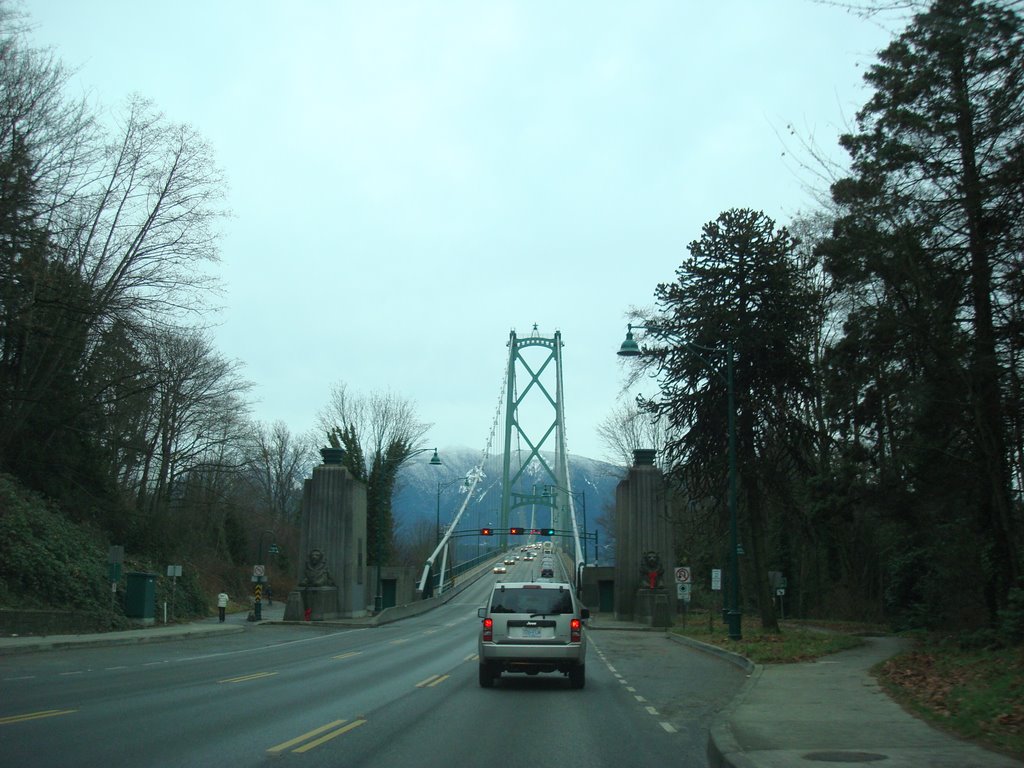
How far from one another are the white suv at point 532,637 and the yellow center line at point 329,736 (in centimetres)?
491

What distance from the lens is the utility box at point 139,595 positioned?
36031 mm

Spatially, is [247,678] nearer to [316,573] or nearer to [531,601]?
[531,601]

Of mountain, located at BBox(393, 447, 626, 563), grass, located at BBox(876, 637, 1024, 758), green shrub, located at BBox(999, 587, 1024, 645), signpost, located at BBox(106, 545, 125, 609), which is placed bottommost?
grass, located at BBox(876, 637, 1024, 758)

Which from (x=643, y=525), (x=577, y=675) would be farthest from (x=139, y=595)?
(x=643, y=525)

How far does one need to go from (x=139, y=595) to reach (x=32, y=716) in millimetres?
26139

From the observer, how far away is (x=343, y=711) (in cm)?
1277

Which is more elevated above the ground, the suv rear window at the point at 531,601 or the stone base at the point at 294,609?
the suv rear window at the point at 531,601

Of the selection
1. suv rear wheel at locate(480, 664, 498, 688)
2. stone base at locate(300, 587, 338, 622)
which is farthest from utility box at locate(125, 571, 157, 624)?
suv rear wheel at locate(480, 664, 498, 688)

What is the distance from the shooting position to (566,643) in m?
16.4

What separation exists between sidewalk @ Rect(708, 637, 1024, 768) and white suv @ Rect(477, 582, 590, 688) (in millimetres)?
3005

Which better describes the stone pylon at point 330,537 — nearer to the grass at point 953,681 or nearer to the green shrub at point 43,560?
the green shrub at point 43,560

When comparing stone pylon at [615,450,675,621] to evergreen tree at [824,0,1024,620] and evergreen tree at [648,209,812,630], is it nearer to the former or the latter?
evergreen tree at [648,209,812,630]

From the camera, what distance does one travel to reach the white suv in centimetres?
1633

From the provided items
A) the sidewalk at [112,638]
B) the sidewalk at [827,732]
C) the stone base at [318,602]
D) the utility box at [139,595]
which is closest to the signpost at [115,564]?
the utility box at [139,595]
